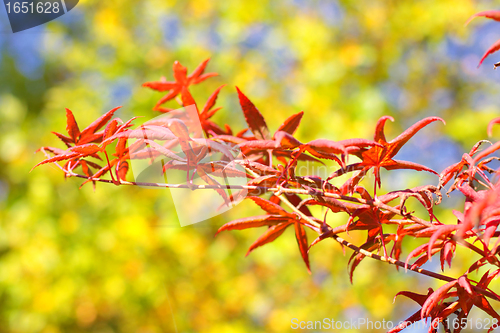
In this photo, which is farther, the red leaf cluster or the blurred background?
the blurred background

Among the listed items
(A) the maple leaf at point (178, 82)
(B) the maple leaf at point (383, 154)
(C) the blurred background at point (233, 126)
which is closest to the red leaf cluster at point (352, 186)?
(B) the maple leaf at point (383, 154)

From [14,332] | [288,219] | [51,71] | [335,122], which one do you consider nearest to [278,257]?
[335,122]

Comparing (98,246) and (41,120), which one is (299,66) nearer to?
(98,246)

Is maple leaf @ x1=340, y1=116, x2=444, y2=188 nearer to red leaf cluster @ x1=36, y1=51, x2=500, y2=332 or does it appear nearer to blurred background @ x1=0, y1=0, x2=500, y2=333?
red leaf cluster @ x1=36, y1=51, x2=500, y2=332

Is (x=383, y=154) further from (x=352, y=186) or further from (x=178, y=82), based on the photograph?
(x=178, y=82)

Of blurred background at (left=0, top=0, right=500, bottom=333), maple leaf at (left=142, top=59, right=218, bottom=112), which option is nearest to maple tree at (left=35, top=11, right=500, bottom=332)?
maple leaf at (left=142, top=59, right=218, bottom=112)

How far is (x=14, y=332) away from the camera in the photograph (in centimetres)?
206

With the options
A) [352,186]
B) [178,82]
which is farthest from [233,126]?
[352,186]

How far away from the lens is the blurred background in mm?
1749

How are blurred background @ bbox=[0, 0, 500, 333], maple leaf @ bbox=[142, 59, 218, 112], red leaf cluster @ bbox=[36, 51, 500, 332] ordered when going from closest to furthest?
1. red leaf cluster @ bbox=[36, 51, 500, 332]
2. maple leaf @ bbox=[142, 59, 218, 112]
3. blurred background @ bbox=[0, 0, 500, 333]

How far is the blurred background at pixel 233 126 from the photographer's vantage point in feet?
5.74

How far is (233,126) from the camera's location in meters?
2.05

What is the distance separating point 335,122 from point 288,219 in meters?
1.31

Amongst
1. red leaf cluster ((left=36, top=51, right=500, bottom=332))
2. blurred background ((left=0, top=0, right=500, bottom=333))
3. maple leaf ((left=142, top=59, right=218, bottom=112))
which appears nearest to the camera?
red leaf cluster ((left=36, top=51, right=500, bottom=332))
